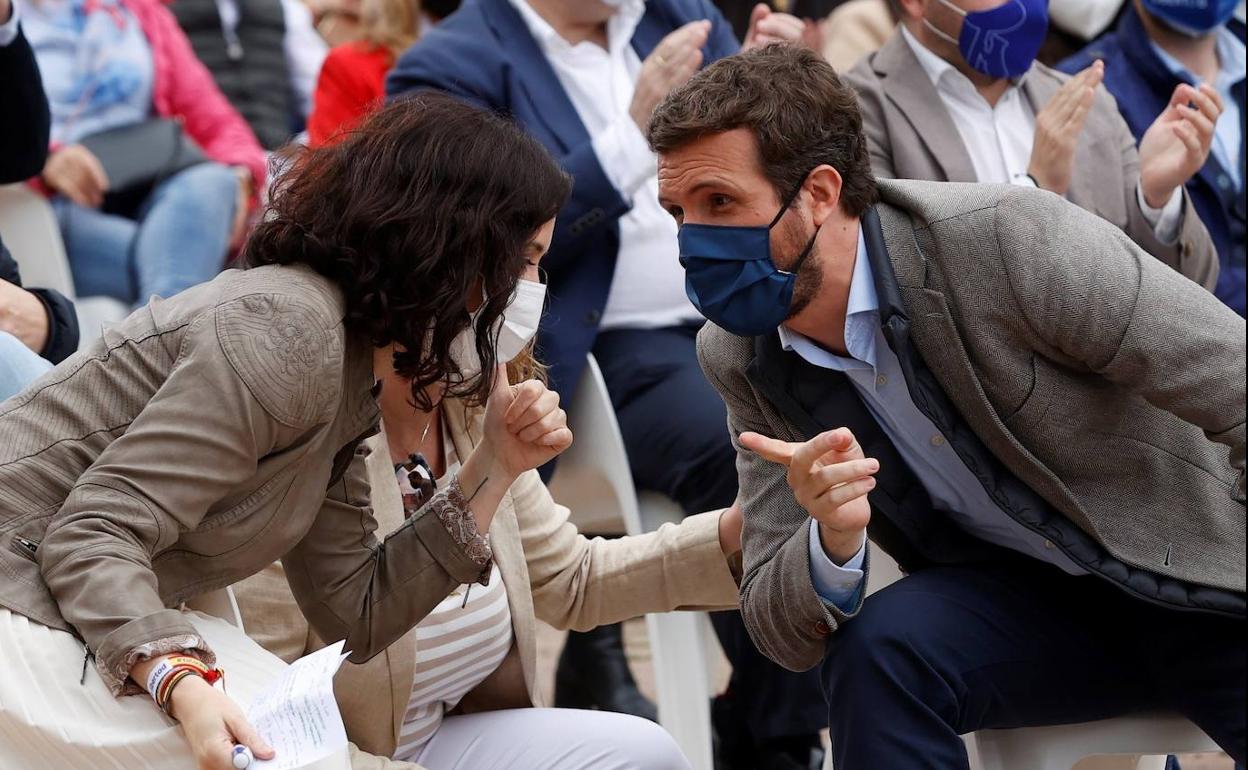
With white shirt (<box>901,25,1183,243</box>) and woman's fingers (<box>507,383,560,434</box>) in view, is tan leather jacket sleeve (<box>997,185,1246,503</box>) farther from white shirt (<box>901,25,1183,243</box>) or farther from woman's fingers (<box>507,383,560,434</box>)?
white shirt (<box>901,25,1183,243</box>)

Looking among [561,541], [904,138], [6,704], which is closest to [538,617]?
[561,541]

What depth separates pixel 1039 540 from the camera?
2555 mm

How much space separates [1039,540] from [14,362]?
62.9 inches

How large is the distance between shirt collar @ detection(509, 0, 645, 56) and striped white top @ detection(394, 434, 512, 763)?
1629 millimetres

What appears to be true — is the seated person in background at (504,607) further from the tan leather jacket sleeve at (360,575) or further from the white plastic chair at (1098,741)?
the white plastic chair at (1098,741)

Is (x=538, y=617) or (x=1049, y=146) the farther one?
(x=1049, y=146)

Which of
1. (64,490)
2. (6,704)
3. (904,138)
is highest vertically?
(64,490)

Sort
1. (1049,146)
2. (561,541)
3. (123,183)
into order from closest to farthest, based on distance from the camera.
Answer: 1. (561,541)
2. (1049,146)
3. (123,183)

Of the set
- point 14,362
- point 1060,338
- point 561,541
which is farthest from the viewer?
point 561,541

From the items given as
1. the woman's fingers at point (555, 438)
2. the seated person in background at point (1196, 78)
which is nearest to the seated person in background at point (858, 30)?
the seated person in background at point (1196, 78)

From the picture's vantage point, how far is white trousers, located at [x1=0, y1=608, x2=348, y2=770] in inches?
79.1

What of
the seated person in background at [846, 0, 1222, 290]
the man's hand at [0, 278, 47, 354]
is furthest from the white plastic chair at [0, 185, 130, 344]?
Answer: the seated person in background at [846, 0, 1222, 290]

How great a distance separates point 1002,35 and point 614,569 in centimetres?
163

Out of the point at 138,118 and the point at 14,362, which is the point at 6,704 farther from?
the point at 138,118
